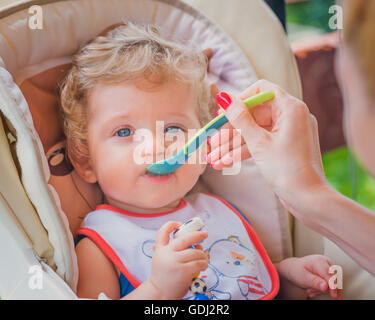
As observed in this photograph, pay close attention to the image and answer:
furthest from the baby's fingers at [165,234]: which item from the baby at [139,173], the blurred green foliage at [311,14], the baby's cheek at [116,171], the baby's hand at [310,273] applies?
the blurred green foliage at [311,14]

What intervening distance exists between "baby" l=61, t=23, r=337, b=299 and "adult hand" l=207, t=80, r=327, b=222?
0.15 m

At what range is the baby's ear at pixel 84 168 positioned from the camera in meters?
0.76

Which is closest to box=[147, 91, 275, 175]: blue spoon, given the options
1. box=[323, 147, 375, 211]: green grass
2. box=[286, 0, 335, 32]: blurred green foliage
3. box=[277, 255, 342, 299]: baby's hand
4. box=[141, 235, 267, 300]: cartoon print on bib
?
box=[141, 235, 267, 300]: cartoon print on bib

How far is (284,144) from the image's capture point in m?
0.56

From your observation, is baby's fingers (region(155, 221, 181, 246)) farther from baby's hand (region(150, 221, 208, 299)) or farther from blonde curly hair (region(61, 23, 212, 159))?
blonde curly hair (region(61, 23, 212, 159))

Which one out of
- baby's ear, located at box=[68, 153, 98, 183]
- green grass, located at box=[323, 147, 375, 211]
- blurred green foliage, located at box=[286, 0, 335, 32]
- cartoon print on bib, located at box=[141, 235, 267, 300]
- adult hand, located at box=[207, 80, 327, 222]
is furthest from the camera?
blurred green foliage, located at box=[286, 0, 335, 32]

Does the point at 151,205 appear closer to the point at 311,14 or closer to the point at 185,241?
the point at 185,241

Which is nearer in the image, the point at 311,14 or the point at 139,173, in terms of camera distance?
the point at 139,173

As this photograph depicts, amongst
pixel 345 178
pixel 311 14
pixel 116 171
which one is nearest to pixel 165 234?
pixel 116 171

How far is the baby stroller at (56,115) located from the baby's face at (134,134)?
0.28 feet

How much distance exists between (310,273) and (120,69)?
0.46 metres

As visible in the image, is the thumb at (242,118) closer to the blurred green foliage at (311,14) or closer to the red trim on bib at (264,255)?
the red trim on bib at (264,255)

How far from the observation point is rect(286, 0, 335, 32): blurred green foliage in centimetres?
201

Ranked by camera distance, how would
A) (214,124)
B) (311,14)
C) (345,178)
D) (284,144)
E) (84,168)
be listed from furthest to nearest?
(311,14), (345,178), (84,168), (214,124), (284,144)
